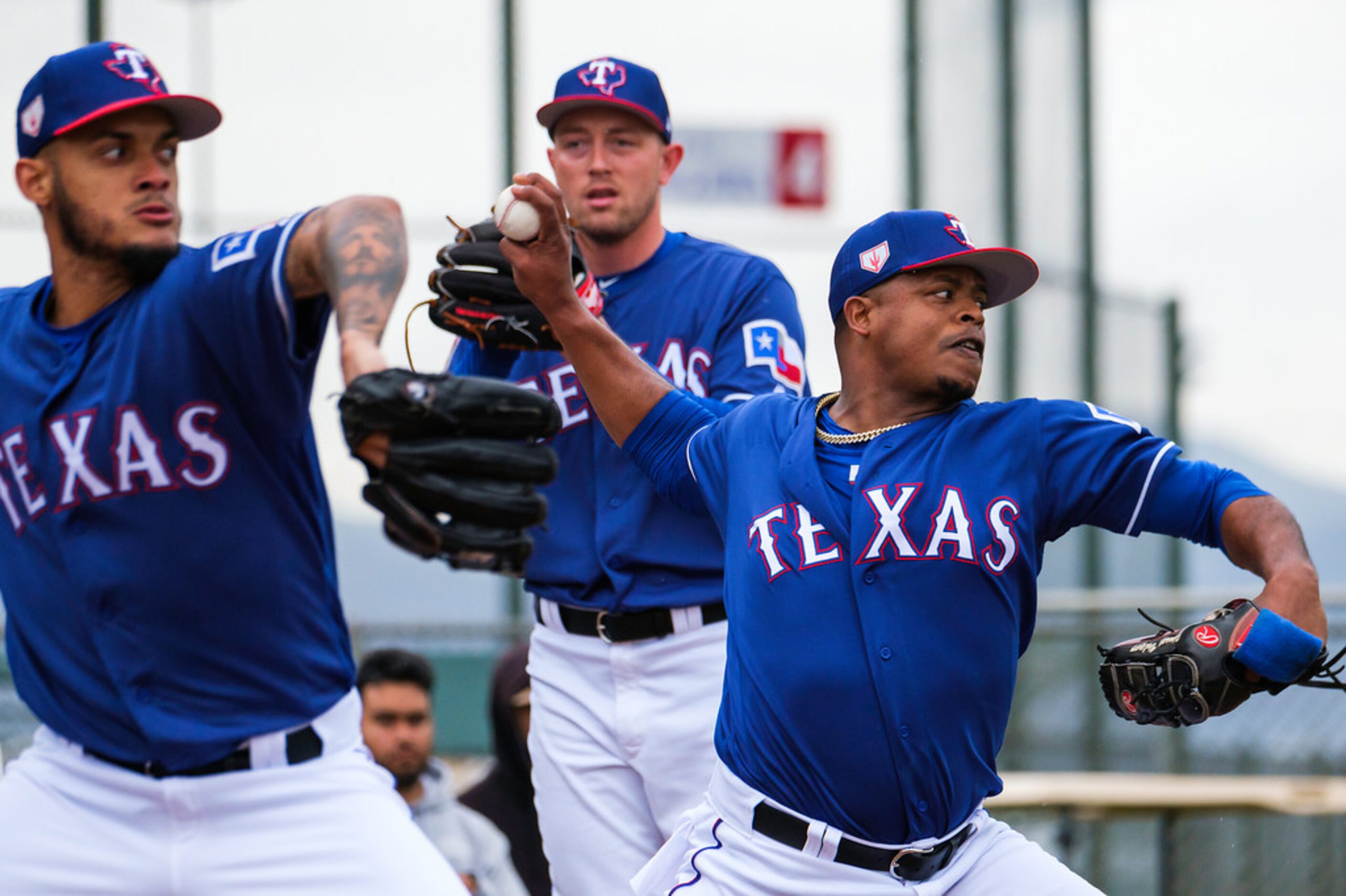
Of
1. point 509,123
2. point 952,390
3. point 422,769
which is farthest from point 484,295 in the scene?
point 509,123

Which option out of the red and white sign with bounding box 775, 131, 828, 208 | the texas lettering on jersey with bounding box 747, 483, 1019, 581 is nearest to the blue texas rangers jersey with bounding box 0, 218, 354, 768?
the texas lettering on jersey with bounding box 747, 483, 1019, 581

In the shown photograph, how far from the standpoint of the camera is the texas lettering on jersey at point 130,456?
9.78ft

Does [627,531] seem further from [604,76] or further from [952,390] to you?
[604,76]

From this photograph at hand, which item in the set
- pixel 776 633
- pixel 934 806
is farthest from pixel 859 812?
pixel 776 633

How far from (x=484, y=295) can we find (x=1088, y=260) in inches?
294

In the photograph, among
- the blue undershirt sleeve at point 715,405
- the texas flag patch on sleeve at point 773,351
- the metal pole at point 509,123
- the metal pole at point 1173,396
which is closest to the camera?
the blue undershirt sleeve at point 715,405

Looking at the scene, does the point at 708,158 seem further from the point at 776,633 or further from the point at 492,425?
the point at 492,425

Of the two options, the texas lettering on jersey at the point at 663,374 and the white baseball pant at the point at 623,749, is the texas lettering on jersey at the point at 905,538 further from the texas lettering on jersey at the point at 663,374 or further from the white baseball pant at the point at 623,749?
the texas lettering on jersey at the point at 663,374

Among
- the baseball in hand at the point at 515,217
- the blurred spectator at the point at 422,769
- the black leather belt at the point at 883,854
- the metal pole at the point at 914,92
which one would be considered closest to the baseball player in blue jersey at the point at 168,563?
the baseball in hand at the point at 515,217

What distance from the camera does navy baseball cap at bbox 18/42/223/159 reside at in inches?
120

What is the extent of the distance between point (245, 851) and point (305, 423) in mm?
802

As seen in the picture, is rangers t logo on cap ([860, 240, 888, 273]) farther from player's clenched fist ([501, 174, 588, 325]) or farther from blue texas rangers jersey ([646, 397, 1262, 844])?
player's clenched fist ([501, 174, 588, 325])

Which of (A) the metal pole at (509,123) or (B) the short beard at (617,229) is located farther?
(A) the metal pole at (509,123)

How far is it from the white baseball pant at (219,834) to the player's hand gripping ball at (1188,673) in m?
1.25
